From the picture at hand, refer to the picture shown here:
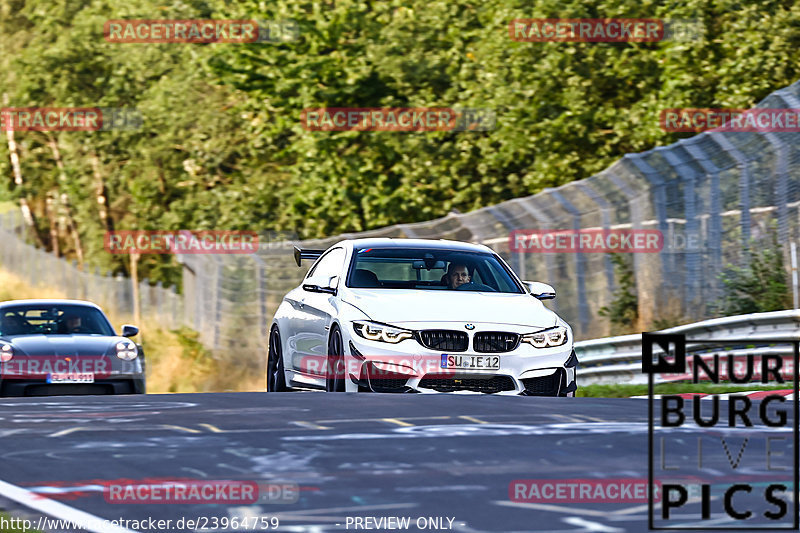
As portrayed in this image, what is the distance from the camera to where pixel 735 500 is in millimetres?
7051

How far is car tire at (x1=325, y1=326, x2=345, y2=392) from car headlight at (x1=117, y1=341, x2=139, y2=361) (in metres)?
4.34

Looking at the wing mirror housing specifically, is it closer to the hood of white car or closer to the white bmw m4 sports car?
the white bmw m4 sports car

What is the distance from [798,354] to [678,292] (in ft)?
45.8

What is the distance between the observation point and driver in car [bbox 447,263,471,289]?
47.4 feet

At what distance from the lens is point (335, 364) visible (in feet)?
44.5

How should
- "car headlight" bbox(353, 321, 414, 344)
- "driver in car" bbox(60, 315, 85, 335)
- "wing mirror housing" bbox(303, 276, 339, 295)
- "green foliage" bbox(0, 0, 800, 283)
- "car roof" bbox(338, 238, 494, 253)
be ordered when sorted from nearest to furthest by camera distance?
"car headlight" bbox(353, 321, 414, 344)
"wing mirror housing" bbox(303, 276, 339, 295)
"car roof" bbox(338, 238, 494, 253)
"driver in car" bbox(60, 315, 85, 335)
"green foliage" bbox(0, 0, 800, 283)

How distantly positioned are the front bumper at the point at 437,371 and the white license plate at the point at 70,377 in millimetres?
4679

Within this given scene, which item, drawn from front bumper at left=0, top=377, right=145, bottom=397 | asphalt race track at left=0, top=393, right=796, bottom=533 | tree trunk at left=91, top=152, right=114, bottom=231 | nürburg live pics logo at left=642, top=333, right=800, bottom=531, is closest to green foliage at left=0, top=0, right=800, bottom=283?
tree trunk at left=91, top=152, right=114, bottom=231

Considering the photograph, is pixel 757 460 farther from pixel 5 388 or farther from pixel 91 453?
pixel 5 388

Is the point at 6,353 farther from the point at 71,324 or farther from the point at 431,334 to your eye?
the point at 431,334

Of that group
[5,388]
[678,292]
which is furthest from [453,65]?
[5,388]

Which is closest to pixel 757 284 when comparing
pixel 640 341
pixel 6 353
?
pixel 640 341

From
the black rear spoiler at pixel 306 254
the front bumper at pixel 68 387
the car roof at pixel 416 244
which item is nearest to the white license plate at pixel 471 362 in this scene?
the car roof at pixel 416 244

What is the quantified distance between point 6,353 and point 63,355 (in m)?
0.56
